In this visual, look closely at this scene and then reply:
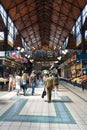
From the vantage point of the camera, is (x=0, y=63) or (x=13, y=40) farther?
(x=13, y=40)

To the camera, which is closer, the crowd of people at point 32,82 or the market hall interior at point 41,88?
the market hall interior at point 41,88

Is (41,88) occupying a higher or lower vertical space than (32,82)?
lower

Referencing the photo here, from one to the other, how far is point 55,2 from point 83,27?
7028 mm

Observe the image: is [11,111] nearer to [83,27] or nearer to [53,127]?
[53,127]

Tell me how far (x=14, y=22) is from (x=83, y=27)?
14.4 meters

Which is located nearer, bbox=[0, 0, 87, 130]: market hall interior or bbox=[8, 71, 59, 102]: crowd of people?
bbox=[0, 0, 87, 130]: market hall interior

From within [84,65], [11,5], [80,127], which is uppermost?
[11,5]

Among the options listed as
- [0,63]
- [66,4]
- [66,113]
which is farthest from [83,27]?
[66,113]

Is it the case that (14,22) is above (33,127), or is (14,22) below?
above

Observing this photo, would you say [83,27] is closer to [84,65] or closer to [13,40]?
[84,65]

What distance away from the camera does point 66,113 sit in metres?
12.4

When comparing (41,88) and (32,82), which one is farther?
(41,88)

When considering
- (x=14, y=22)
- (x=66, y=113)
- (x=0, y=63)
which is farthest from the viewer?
(x=14, y=22)

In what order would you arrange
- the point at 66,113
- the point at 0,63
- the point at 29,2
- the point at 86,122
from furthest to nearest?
the point at 29,2, the point at 0,63, the point at 66,113, the point at 86,122
